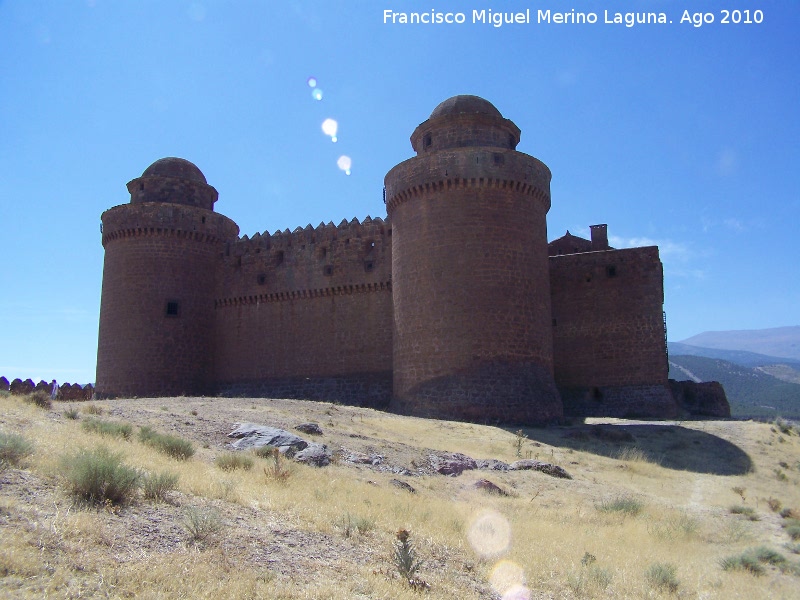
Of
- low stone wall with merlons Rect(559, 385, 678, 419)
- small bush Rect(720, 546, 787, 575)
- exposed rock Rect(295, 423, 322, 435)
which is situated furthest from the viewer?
low stone wall with merlons Rect(559, 385, 678, 419)

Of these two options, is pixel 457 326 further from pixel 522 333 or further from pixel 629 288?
pixel 629 288

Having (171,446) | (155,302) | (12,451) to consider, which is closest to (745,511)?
(171,446)

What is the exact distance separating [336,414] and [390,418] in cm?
145

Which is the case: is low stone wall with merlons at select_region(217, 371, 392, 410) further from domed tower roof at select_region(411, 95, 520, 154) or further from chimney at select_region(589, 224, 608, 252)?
chimney at select_region(589, 224, 608, 252)

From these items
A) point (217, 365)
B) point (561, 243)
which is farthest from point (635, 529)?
point (217, 365)

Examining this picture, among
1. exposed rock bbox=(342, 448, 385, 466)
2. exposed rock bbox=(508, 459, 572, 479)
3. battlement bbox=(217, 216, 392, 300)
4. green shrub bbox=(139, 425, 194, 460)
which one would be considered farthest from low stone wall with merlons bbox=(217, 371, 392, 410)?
green shrub bbox=(139, 425, 194, 460)

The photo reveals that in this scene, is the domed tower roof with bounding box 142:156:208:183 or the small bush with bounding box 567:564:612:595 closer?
the small bush with bounding box 567:564:612:595

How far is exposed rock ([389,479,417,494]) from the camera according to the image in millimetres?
9836

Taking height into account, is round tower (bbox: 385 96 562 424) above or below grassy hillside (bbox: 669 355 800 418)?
above

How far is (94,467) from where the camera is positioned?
6078mm

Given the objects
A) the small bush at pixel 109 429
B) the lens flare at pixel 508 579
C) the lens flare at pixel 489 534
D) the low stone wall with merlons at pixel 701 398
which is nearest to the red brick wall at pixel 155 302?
the small bush at pixel 109 429

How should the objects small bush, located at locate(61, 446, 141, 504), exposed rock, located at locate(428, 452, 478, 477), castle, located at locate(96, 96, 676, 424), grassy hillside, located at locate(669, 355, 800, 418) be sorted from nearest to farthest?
small bush, located at locate(61, 446, 141, 504)
exposed rock, located at locate(428, 452, 478, 477)
castle, located at locate(96, 96, 676, 424)
grassy hillside, located at locate(669, 355, 800, 418)

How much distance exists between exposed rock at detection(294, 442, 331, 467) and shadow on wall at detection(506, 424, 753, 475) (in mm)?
7633

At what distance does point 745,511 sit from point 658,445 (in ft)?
17.2
